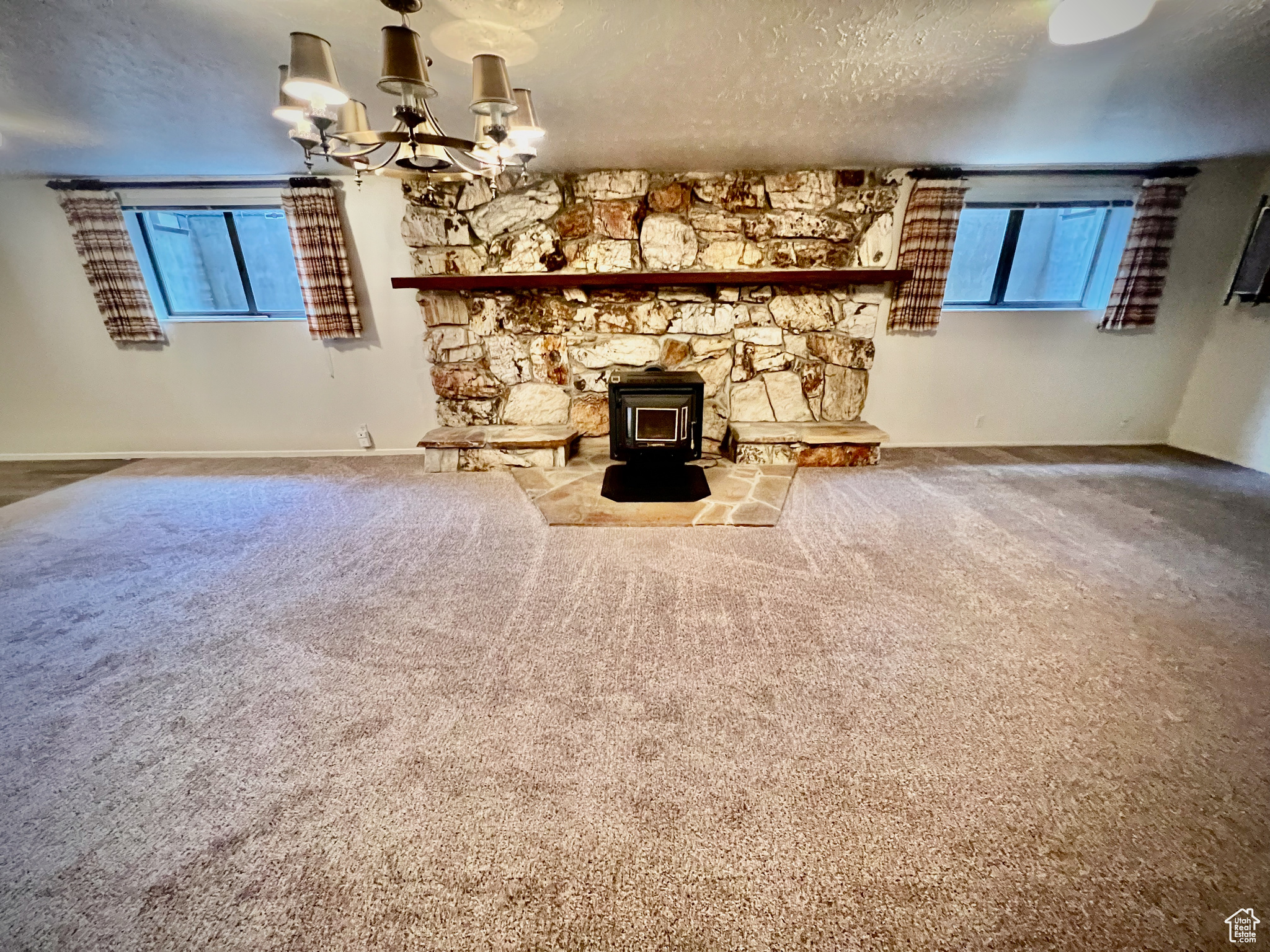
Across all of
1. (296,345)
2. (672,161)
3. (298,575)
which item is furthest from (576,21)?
(296,345)

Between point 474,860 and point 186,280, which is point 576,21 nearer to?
point 474,860

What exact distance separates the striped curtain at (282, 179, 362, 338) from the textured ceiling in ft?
1.20

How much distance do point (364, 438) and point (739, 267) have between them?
3379 mm

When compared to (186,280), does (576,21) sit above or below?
above

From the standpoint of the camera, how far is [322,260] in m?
3.48

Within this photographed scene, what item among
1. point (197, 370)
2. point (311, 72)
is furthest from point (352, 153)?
point (197, 370)

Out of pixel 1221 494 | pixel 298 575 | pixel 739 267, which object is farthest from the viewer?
pixel 739 267

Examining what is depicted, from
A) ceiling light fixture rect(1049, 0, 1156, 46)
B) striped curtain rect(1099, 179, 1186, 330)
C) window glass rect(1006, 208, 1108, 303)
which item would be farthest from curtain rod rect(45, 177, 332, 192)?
striped curtain rect(1099, 179, 1186, 330)

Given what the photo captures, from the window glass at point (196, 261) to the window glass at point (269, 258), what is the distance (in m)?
0.11

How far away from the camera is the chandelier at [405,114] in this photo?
117 centimetres

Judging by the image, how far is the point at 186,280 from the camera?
3939 mm

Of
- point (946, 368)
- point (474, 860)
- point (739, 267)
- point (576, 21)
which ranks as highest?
point (576, 21)

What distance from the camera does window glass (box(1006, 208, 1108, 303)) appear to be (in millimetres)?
3678

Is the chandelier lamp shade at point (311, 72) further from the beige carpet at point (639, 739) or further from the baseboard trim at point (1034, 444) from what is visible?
the baseboard trim at point (1034, 444)
